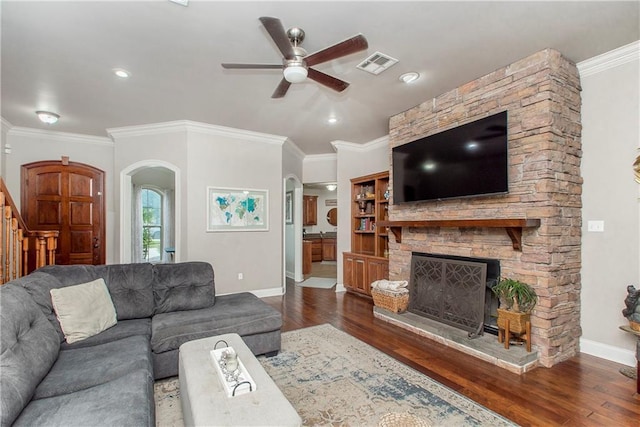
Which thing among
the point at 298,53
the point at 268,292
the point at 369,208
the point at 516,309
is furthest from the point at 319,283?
the point at 298,53

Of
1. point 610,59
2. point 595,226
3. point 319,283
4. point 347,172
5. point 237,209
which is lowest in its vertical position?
point 319,283

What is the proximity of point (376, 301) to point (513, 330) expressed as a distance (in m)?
1.76

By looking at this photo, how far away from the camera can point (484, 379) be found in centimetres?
261

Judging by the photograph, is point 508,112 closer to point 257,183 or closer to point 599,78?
point 599,78

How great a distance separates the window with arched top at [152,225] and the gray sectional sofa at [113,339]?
692cm

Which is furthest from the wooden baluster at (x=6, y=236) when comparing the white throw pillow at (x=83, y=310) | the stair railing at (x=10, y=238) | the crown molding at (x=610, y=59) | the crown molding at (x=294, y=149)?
the crown molding at (x=610, y=59)

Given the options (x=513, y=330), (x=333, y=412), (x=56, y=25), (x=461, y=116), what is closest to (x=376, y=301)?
(x=513, y=330)

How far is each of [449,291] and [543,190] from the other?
143 cm

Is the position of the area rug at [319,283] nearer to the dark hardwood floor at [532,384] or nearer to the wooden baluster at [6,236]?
the dark hardwood floor at [532,384]

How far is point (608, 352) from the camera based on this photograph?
290cm

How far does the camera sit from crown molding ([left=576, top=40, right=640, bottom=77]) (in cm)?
274

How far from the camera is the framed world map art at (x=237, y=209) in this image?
511 centimetres

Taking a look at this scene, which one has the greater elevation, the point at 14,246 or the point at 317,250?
the point at 14,246

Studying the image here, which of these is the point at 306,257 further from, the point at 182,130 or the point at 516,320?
the point at 516,320
